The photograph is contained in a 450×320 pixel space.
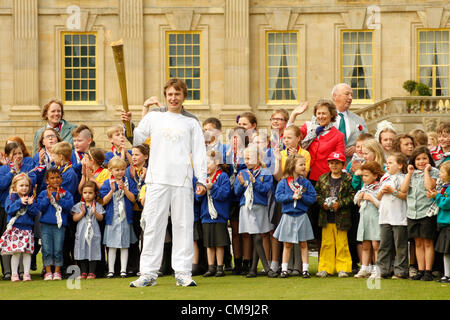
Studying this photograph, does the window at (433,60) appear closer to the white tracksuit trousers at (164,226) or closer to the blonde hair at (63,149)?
the blonde hair at (63,149)

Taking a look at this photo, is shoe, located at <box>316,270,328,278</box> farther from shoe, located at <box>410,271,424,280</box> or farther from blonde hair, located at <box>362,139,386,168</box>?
blonde hair, located at <box>362,139,386,168</box>

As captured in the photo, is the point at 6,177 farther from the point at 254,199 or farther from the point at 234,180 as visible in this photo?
the point at 254,199

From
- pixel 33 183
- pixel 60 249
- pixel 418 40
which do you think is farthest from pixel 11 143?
pixel 418 40

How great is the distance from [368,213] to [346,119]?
5.44 feet

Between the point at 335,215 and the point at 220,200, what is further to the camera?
the point at 220,200

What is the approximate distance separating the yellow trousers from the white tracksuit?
2.16m

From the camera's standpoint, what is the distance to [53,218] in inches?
476

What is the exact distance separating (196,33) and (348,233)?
23.3 metres

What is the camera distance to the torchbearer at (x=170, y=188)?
1041cm

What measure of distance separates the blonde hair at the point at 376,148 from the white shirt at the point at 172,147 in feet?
8.03

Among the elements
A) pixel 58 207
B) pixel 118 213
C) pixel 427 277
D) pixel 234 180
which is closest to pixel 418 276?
pixel 427 277

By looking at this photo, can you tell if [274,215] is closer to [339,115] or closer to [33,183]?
[339,115]

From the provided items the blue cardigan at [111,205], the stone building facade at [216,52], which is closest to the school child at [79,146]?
the blue cardigan at [111,205]

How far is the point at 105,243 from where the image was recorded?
40.0 ft
